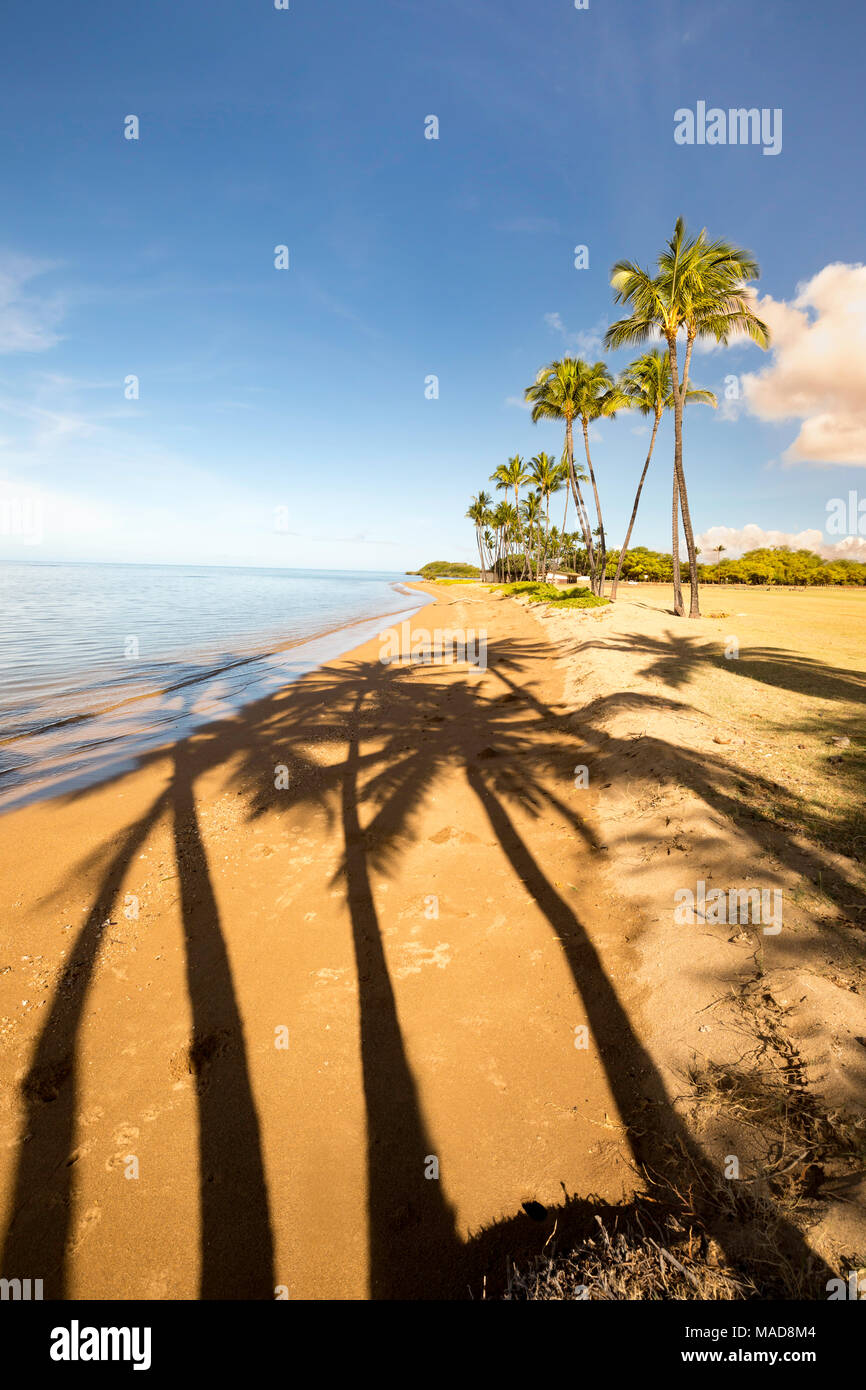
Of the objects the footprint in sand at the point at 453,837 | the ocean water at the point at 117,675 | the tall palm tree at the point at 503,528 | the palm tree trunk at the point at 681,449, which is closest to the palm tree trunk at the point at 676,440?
the palm tree trunk at the point at 681,449

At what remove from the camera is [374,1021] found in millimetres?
3977

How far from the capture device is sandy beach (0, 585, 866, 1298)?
272 cm

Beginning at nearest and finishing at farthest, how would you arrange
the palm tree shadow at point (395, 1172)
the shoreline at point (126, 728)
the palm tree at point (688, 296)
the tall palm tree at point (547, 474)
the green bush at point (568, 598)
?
1. the palm tree shadow at point (395, 1172)
2. the shoreline at point (126, 728)
3. the palm tree at point (688, 296)
4. the green bush at point (568, 598)
5. the tall palm tree at point (547, 474)

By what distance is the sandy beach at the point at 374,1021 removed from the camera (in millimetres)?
2717

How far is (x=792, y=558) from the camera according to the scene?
3302 inches

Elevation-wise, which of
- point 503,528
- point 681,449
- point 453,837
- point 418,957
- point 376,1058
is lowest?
point 376,1058

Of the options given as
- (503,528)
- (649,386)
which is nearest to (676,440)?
(649,386)

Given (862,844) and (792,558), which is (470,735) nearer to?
(862,844)

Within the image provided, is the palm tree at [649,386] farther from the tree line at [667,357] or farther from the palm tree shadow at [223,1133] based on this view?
the palm tree shadow at [223,1133]

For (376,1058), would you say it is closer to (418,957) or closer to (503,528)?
(418,957)

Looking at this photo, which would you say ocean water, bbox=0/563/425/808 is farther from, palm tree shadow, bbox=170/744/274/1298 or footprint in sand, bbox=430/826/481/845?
footprint in sand, bbox=430/826/481/845

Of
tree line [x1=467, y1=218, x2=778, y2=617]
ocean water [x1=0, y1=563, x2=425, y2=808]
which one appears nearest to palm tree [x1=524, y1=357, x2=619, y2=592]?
tree line [x1=467, y1=218, x2=778, y2=617]
